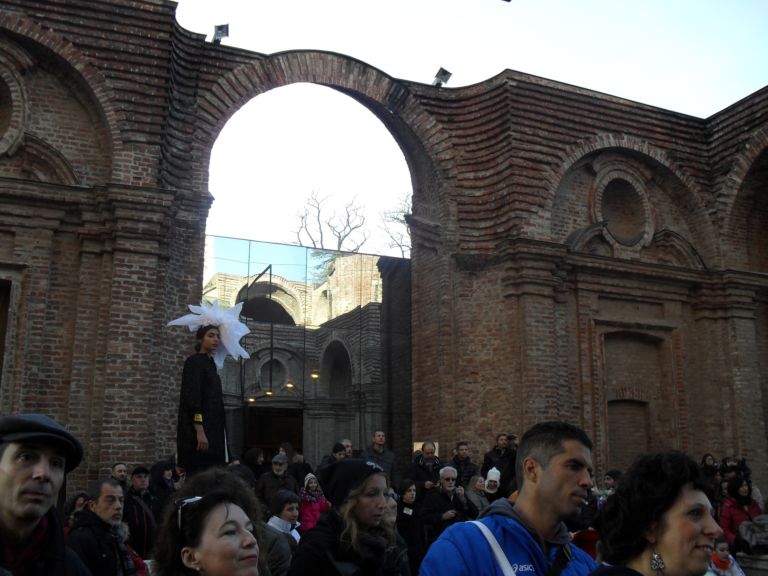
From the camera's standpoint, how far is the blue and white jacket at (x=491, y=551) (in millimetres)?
2875

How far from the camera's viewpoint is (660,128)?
17016 mm

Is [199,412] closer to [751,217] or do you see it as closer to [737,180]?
[737,180]

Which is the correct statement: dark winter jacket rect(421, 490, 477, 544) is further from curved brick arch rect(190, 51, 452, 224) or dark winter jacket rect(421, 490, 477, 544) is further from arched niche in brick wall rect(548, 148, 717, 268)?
arched niche in brick wall rect(548, 148, 717, 268)

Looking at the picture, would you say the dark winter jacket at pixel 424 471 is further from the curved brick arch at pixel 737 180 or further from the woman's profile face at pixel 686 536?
the curved brick arch at pixel 737 180

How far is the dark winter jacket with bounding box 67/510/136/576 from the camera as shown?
16.1 feet

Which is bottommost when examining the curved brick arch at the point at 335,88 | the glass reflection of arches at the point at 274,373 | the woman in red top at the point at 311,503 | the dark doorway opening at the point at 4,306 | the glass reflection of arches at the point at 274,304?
the woman in red top at the point at 311,503

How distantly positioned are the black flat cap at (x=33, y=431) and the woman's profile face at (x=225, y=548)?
0.54m

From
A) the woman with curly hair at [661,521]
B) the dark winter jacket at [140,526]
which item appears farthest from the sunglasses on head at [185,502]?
the dark winter jacket at [140,526]

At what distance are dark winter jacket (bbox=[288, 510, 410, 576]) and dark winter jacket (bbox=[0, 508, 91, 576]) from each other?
1.29 m

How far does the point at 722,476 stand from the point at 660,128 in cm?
770

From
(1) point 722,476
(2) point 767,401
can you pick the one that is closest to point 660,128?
(2) point 767,401

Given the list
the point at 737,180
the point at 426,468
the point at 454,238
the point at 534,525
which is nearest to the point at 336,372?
the point at 454,238

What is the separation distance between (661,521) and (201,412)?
4561 millimetres

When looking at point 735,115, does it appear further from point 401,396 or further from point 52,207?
point 52,207
